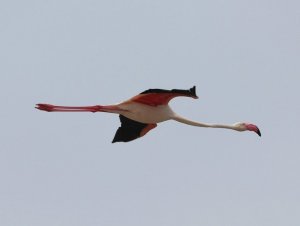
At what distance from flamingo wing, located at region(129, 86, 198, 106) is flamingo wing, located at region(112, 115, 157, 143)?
5.60 ft

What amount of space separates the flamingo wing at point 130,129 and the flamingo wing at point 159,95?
1.71 m

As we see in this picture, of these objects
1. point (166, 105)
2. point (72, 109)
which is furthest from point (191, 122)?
point (72, 109)

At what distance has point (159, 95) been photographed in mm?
27328

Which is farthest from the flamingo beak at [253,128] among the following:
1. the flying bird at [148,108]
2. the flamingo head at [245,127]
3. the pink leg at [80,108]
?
the pink leg at [80,108]

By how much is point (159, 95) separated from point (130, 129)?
225cm

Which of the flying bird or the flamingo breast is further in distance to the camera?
the flamingo breast

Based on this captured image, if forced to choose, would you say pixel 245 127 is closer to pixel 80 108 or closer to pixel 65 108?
pixel 80 108

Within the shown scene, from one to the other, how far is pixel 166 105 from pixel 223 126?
63.7 inches

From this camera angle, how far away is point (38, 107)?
26828 mm

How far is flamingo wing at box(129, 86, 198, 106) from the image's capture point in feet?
88.8

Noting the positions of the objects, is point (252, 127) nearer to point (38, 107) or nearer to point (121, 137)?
point (121, 137)

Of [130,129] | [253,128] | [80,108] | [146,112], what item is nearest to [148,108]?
[146,112]

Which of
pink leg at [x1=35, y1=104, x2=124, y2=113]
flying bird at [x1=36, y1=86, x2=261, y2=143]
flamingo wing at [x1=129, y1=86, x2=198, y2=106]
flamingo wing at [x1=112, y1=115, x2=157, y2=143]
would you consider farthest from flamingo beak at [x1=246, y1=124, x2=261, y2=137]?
pink leg at [x1=35, y1=104, x2=124, y2=113]

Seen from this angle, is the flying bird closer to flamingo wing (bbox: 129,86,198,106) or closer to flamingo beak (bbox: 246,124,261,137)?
flamingo wing (bbox: 129,86,198,106)
